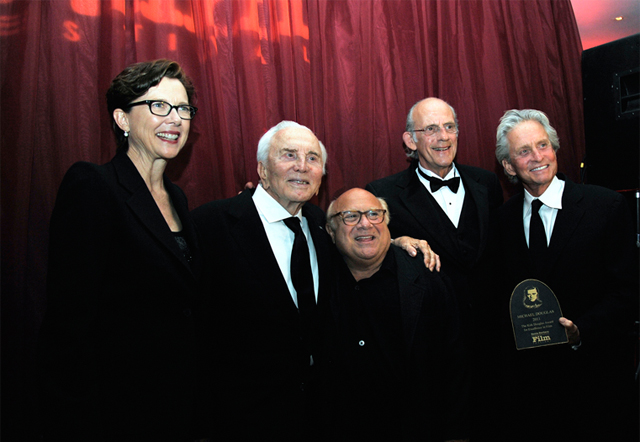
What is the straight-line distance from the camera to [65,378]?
1.17 m

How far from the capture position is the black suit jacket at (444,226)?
2.13 meters

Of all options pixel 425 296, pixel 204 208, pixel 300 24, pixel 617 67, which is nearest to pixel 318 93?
pixel 300 24

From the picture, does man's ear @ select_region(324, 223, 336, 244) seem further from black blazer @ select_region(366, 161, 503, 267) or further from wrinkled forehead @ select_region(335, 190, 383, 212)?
black blazer @ select_region(366, 161, 503, 267)

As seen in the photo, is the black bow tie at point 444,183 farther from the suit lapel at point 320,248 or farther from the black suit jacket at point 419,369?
the suit lapel at point 320,248

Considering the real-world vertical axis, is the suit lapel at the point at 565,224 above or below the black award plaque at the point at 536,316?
above

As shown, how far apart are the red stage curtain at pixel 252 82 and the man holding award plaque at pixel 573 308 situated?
3.54 feet

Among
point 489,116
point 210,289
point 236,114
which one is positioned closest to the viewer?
point 210,289

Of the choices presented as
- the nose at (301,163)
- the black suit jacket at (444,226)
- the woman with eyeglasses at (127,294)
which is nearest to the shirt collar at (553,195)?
the black suit jacket at (444,226)

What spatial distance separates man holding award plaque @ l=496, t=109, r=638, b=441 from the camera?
192 cm

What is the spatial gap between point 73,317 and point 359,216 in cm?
112

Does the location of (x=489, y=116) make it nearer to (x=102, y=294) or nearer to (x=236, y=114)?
(x=236, y=114)

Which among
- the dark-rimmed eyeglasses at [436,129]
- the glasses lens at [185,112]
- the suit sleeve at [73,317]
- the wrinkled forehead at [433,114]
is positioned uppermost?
the wrinkled forehead at [433,114]

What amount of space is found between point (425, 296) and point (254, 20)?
1821 millimetres

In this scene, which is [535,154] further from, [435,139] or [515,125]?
[435,139]
